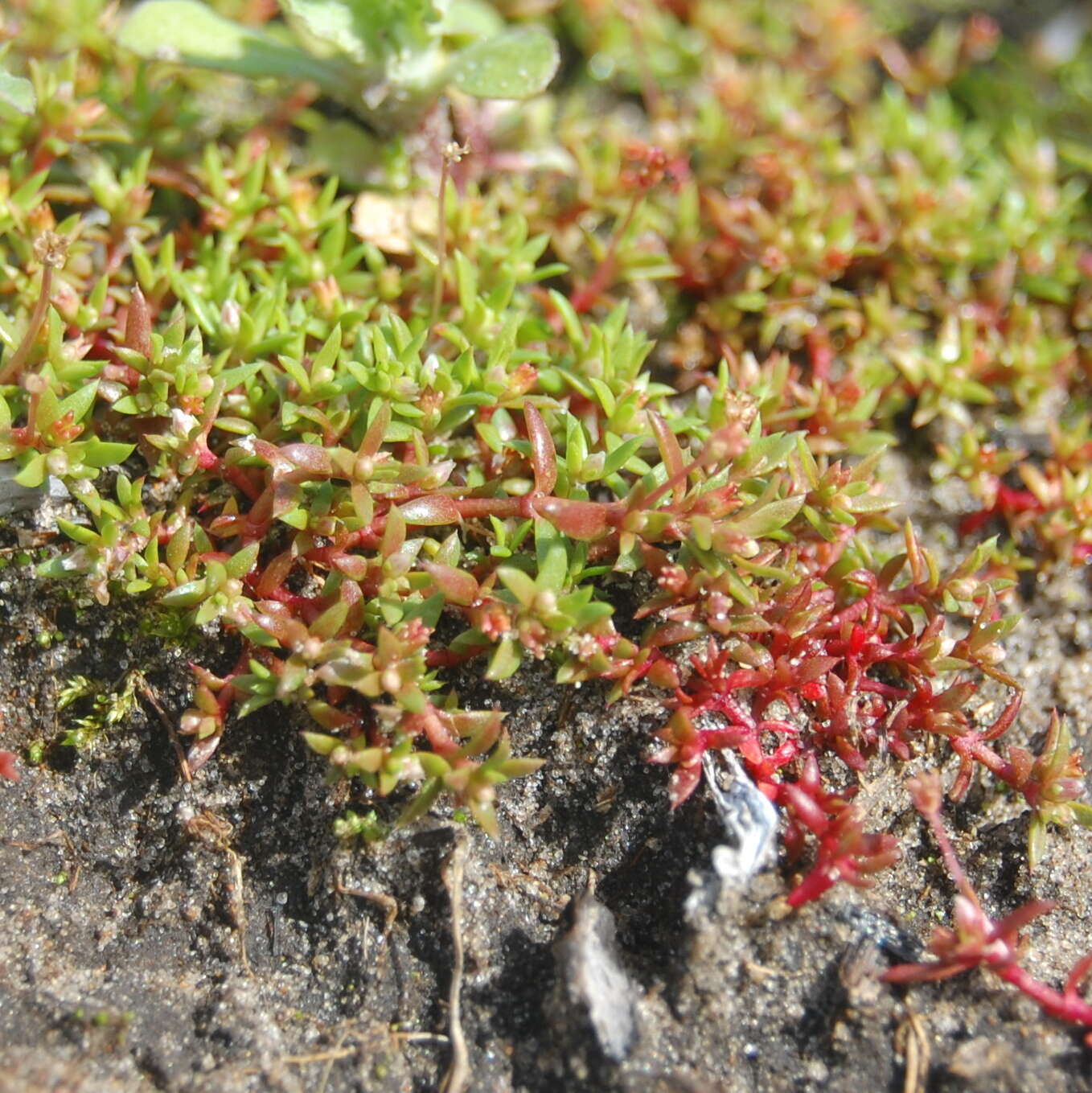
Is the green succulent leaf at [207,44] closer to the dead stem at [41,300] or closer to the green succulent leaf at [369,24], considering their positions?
the green succulent leaf at [369,24]

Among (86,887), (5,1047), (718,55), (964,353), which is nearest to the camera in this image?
(5,1047)

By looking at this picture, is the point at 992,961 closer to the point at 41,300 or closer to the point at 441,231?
the point at 441,231

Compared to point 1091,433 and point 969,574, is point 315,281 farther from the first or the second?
point 1091,433

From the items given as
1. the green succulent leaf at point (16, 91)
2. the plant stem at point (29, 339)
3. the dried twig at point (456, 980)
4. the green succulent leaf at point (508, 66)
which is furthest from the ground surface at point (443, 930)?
the green succulent leaf at point (508, 66)

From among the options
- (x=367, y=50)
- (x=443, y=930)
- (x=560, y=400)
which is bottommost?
(x=443, y=930)

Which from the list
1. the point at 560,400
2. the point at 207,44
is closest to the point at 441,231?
the point at 560,400

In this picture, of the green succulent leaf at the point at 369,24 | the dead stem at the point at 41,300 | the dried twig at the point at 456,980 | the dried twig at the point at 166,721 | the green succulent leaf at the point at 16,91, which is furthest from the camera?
the green succulent leaf at the point at 369,24

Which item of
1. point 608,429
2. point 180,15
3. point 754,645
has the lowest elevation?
point 754,645

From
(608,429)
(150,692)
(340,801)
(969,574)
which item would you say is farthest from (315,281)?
(969,574)
